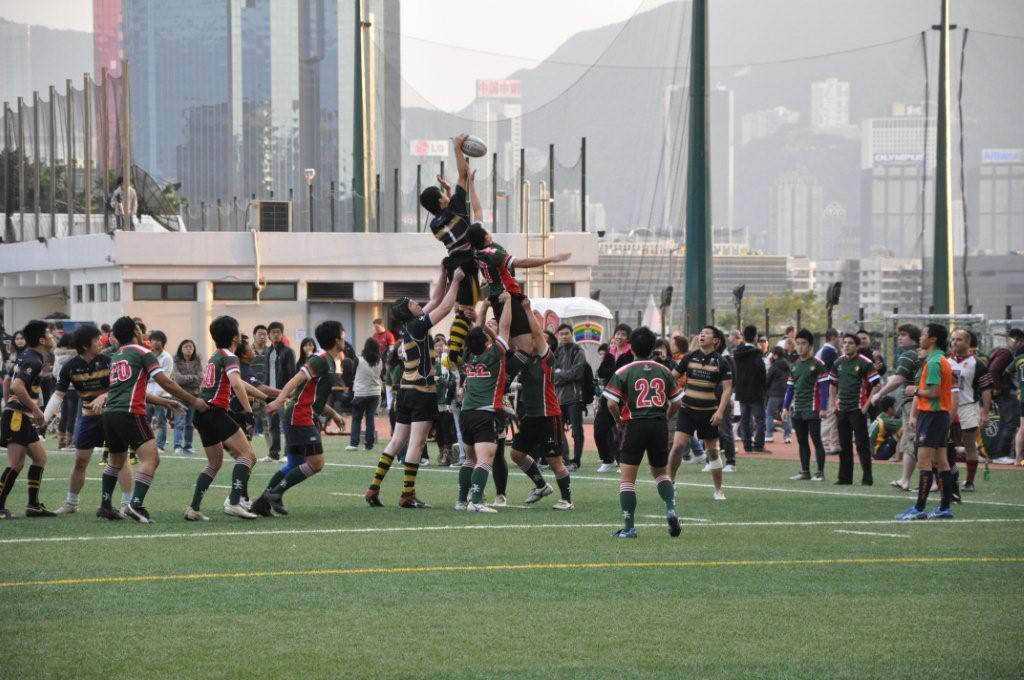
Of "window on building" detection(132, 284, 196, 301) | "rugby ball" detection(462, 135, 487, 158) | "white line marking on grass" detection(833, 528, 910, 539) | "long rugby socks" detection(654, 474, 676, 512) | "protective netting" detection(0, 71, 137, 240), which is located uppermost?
"protective netting" detection(0, 71, 137, 240)

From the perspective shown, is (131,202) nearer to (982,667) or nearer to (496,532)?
(496,532)

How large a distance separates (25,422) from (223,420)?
79.2 inches

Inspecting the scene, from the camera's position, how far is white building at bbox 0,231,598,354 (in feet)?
141

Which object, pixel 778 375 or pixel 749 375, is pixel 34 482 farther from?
pixel 778 375

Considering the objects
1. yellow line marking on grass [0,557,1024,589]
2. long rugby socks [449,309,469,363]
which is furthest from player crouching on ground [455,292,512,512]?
yellow line marking on grass [0,557,1024,589]

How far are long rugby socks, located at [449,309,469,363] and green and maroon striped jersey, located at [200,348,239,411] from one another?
2.33 meters

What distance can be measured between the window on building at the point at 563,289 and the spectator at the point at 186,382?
20.8 metres

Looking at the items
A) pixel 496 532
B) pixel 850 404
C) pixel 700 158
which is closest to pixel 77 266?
pixel 700 158

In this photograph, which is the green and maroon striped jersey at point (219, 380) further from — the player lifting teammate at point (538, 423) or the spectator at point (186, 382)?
the spectator at point (186, 382)

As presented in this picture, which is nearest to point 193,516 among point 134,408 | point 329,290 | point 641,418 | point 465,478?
point 134,408

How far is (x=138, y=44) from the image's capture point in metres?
181

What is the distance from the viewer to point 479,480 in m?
14.5

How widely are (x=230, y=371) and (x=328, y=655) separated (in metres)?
6.19

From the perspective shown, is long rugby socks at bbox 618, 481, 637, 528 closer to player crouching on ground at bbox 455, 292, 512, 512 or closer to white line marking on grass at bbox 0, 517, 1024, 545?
white line marking on grass at bbox 0, 517, 1024, 545
